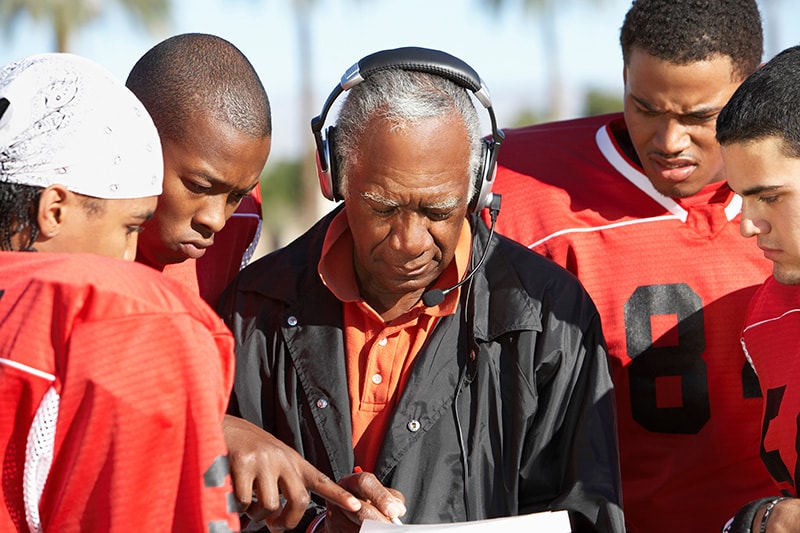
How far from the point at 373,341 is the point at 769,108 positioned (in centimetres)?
126

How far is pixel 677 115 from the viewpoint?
3.58m

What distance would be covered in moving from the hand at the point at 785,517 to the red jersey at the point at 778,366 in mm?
178

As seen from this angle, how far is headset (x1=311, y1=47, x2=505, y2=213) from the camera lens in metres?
3.16

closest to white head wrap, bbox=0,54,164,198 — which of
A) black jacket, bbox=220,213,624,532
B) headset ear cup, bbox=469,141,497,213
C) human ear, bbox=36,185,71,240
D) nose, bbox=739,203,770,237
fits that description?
human ear, bbox=36,185,71,240

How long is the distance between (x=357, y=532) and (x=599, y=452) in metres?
0.68

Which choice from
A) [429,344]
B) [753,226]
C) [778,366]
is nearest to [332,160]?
[429,344]

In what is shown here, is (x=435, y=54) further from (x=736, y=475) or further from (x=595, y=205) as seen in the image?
(x=736, y=475)

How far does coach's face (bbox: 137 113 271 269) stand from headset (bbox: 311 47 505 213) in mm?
216

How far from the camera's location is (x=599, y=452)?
→ 9.95 ft

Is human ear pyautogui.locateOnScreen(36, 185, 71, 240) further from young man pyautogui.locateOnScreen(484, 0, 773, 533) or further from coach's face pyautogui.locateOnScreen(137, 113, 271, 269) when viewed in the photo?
young man pyautogui.locateOnScreen(484, 0, 773, 533)

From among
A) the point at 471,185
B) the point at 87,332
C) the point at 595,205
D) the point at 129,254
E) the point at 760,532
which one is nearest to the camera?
Answer: the point at 87,332

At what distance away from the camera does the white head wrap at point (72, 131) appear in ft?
7.55

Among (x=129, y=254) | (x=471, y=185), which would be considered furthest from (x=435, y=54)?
(x=129, y=254)

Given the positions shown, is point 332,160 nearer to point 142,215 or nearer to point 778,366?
point 142,215
